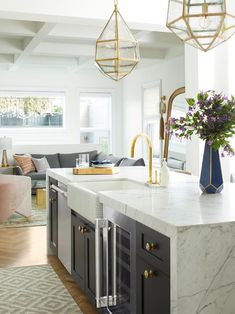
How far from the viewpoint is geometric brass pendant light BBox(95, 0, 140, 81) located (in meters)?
3.96

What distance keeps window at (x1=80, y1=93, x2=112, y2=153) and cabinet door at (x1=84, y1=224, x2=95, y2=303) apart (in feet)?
27.6

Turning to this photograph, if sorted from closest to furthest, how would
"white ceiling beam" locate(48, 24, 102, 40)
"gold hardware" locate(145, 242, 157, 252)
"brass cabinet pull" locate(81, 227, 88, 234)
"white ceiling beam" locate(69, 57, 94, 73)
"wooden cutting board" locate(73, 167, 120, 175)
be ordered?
"gold hardware" locate(145, 242, 157, 252)
"brass cabinet pull" locate(81, 227, 88, 234)
"wooden cutting board" locate(73, 167, 120, 175)
"white ceiling beam" locate(48, 24, 102, 40)
"white ceiling beam" locate(69, 57, 94, 73)

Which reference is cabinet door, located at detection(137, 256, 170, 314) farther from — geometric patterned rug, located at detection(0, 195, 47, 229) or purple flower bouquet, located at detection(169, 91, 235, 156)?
geometric patterned rug, located at detection(0, 195, 47, 229)

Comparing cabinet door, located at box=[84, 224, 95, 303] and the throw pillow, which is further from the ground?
the throw pillow

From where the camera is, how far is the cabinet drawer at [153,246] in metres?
1.98

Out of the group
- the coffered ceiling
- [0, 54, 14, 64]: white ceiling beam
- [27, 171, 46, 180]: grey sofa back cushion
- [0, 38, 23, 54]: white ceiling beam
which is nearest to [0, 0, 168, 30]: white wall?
the coffered ceiling

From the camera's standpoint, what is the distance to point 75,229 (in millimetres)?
3629

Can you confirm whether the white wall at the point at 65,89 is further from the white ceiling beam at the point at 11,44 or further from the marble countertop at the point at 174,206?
the marble countertop at the point at 174,206

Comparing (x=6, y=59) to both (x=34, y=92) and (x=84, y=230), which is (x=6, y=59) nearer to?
(x=34, y=92)

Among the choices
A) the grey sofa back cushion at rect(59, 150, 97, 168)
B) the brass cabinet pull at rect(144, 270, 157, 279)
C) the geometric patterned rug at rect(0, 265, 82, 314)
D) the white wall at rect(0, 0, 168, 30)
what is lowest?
the geometric patterned rug at rect(0, 265, 82, 314)

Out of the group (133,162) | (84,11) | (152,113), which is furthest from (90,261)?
(152,113)

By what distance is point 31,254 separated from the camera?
4.93m

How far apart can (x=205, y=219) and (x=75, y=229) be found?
71.2 inches

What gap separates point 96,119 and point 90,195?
8.81 meters
